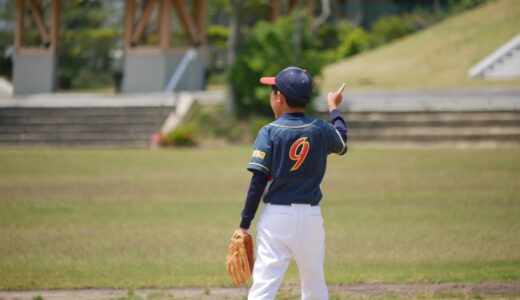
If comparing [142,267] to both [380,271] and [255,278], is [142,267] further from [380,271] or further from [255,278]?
[255,278]

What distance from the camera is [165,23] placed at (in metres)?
34.7

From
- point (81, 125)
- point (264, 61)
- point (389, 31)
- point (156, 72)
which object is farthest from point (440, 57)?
point (81, 125)

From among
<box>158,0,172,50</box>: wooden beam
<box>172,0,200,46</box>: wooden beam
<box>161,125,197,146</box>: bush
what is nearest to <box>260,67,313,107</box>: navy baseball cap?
<box>161,125,197,146</box>: bush

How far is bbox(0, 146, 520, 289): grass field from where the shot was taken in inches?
399

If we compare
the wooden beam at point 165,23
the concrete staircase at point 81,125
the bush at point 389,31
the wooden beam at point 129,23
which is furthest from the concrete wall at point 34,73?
the bush at point 389,31

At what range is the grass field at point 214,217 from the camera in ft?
33.3

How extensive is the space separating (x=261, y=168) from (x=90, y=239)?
22.3 feet

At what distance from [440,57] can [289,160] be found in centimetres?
3268

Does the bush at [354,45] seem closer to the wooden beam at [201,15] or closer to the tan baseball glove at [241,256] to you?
the wooden beam at [201,15]

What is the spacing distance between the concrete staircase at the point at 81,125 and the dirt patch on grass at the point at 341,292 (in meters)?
19.1

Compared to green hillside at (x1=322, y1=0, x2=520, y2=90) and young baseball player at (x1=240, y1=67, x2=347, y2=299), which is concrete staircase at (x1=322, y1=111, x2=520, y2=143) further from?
young baseball player at (x1=240, y1=67, x2=347, y2=299)

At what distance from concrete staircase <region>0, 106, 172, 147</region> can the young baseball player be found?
71.9 ft

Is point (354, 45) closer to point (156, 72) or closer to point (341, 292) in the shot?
point (156, 72)

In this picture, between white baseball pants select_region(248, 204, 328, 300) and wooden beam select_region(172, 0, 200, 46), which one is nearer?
white baseball pants select_region(248, 204, 328, 300)
